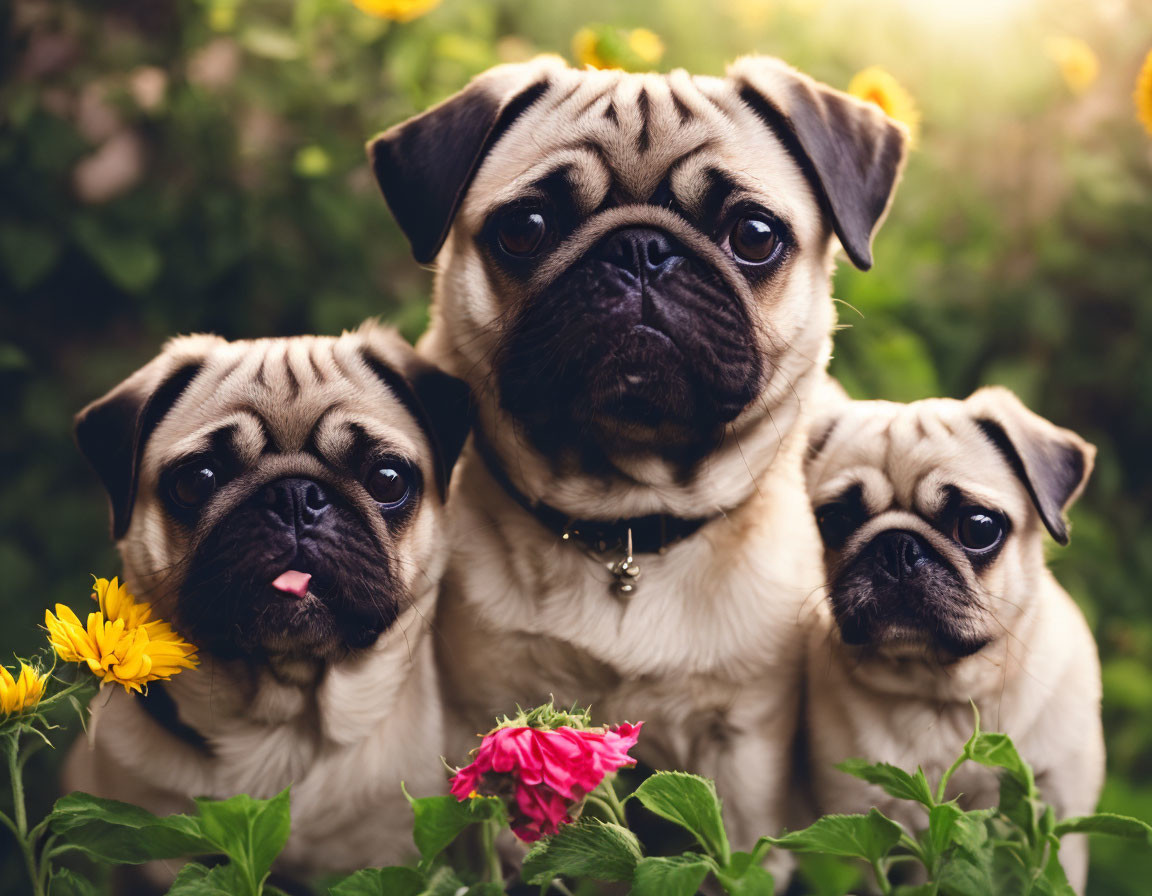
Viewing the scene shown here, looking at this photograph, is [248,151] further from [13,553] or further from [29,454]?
[13,553]

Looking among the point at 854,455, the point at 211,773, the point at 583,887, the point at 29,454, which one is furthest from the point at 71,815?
the point at 29,454

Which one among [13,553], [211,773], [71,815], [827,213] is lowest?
[13,553]

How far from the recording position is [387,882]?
5.59 feet

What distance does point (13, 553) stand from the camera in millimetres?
3465

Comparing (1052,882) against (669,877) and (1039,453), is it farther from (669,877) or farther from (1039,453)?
(1039,453)

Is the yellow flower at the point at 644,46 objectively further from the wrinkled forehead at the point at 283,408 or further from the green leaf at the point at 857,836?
the green leaf at the point at 857,836

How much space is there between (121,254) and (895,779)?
279cm

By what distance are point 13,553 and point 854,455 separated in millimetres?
2568

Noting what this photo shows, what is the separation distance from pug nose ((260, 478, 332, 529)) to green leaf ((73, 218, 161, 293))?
1813mm

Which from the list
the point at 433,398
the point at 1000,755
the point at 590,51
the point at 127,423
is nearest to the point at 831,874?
the point at 1000,755

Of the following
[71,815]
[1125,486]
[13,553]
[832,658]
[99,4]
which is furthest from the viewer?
[1125,486]

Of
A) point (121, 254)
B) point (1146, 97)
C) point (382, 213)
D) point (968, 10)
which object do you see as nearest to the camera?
point (1146, 97)

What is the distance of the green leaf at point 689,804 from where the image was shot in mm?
1690

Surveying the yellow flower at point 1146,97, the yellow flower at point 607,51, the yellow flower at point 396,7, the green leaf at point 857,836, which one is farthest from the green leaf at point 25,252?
the yellow flower at point 1146,97
